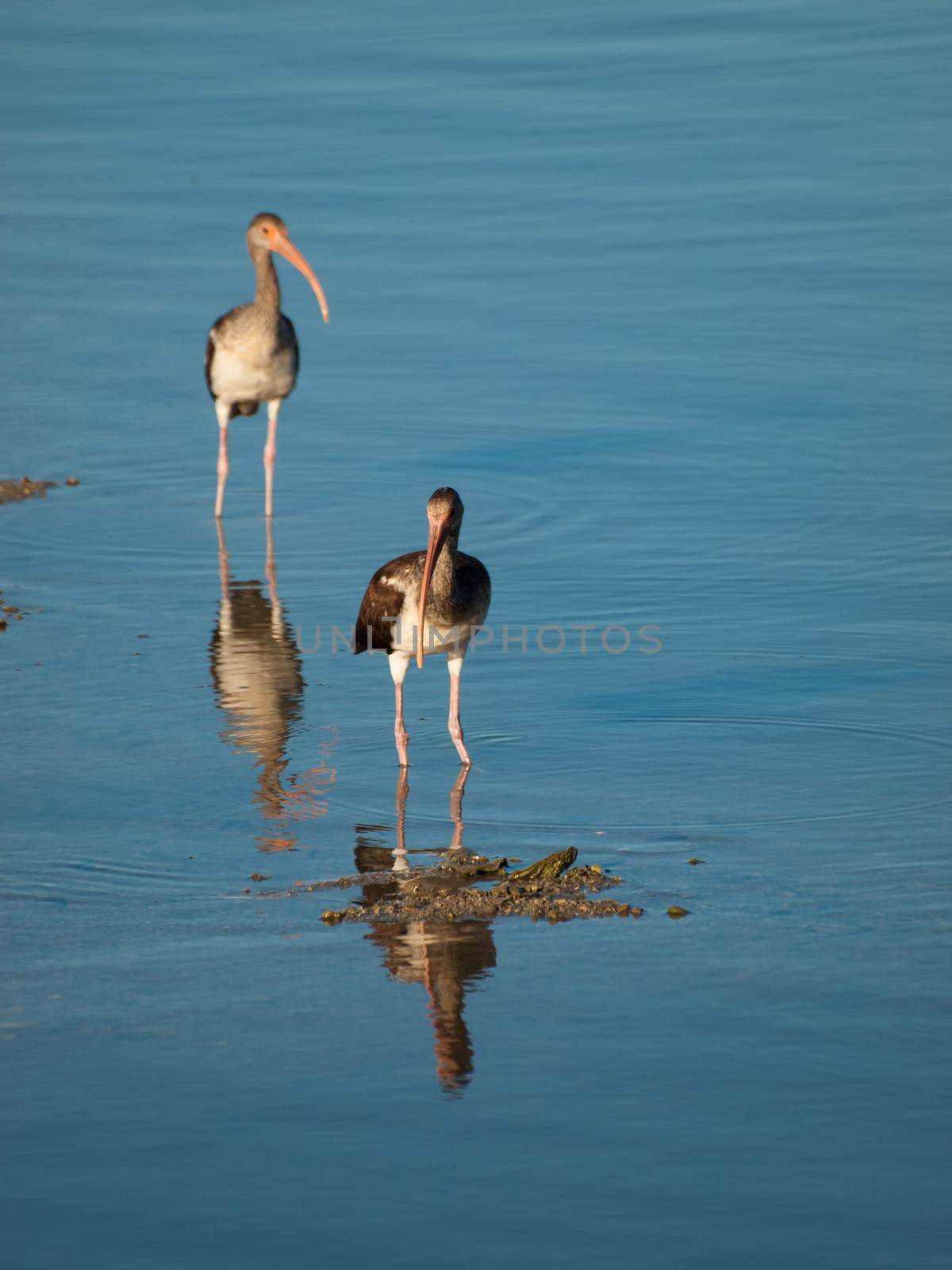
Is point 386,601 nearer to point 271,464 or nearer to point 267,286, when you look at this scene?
point 271,464

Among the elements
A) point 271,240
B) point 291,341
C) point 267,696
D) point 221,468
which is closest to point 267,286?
point 271,240

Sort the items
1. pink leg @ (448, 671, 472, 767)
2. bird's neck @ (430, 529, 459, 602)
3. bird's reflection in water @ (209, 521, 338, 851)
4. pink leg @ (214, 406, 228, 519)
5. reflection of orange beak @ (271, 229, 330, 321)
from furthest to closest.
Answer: reflection of orange beak @ (271, 229, 330, 321) → pink leg @ (214, 406, 228, 519) → pink leg @ (448, 671, 472, 767) → bird's neck @ (430, 529, 459, 602) → bird's reflection in water @ (209, 521, 338, 851)

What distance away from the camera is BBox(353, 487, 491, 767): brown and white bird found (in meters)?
9.06

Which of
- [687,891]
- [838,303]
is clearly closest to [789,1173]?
[687,891]

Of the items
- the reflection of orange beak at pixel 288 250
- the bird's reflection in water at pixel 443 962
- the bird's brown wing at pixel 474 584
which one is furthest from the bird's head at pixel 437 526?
the reflection of orange beak at pixel 288 250

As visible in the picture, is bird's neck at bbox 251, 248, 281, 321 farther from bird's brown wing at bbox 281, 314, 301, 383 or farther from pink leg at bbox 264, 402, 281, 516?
pink leg at bbox 264, 402, 281, 516

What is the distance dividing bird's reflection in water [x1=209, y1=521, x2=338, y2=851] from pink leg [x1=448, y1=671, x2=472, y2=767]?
592mm

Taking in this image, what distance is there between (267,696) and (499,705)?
1225mm

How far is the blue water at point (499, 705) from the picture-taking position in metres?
5.51

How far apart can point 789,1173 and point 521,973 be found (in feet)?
4.90

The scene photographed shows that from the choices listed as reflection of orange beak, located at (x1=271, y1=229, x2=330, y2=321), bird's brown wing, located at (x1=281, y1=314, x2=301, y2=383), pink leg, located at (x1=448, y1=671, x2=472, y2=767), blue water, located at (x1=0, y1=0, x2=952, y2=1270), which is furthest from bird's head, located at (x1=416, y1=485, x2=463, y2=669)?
reflection of orange beak, located at (x1=271, y1=229, x2=330, y2=321)

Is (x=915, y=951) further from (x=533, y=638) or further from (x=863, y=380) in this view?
(x=863, y=380)

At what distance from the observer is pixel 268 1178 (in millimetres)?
5434

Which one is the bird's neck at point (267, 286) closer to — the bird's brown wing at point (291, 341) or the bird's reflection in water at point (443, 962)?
the bird's brown wing at point (291, 341)
